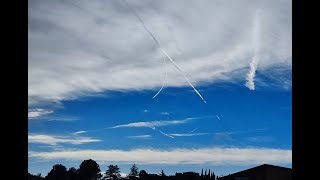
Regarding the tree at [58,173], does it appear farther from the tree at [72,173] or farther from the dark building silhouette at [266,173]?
the dark building silhouette at [266,173]

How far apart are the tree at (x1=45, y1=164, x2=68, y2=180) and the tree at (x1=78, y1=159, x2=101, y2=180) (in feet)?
15.0

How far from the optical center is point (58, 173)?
310ft

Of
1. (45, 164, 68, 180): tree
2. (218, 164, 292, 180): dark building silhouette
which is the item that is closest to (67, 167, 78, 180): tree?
(45, 164, 68, 180): tree

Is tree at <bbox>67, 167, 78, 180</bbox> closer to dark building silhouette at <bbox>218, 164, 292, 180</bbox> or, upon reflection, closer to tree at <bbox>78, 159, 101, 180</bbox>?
tree at <bbox>78, 159, 101, 180</bbox>

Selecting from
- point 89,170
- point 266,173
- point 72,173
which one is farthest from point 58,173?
point 266,173

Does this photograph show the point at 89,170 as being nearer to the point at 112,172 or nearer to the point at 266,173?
the point at 112,172

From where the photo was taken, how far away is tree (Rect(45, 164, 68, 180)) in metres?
93.8

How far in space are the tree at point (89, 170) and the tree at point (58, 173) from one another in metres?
4.57
